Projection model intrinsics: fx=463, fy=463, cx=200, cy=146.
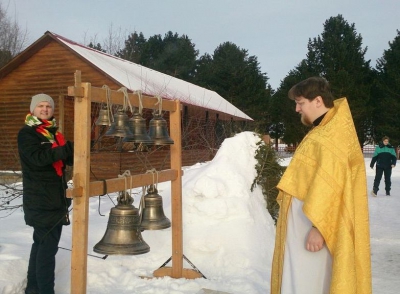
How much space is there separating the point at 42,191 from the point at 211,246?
9.64 feet

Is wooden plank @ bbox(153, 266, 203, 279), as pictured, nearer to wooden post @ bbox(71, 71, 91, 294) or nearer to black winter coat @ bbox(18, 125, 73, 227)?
black winter coat @ bbox(18, 125, 73, 227)

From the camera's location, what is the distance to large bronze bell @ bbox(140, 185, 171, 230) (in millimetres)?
4488

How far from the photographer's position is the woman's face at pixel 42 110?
4074mm

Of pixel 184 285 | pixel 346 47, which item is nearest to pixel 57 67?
pixel 184 285

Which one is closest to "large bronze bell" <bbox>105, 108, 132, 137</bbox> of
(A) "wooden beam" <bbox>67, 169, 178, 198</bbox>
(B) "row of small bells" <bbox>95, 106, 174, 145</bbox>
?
(B) "row of small bells" <bbox>95, 106, 174, 145</bbox>

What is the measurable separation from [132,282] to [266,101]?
39026mm

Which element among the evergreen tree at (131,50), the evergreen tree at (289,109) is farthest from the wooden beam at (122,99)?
the evergreen tree at (289,109)

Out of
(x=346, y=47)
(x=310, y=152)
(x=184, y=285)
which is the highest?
(x=346, y=47)

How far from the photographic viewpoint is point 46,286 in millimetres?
4043

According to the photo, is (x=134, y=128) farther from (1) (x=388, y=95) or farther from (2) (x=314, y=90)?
(1) (x=388, y=95)

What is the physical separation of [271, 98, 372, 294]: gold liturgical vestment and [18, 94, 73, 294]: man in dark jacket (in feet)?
6.35

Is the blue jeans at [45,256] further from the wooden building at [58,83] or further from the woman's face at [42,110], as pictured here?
the wooden building at [58,83]

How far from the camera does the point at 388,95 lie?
39844 millimetres

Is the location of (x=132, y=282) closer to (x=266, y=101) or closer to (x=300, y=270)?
(x=300, y=270)
